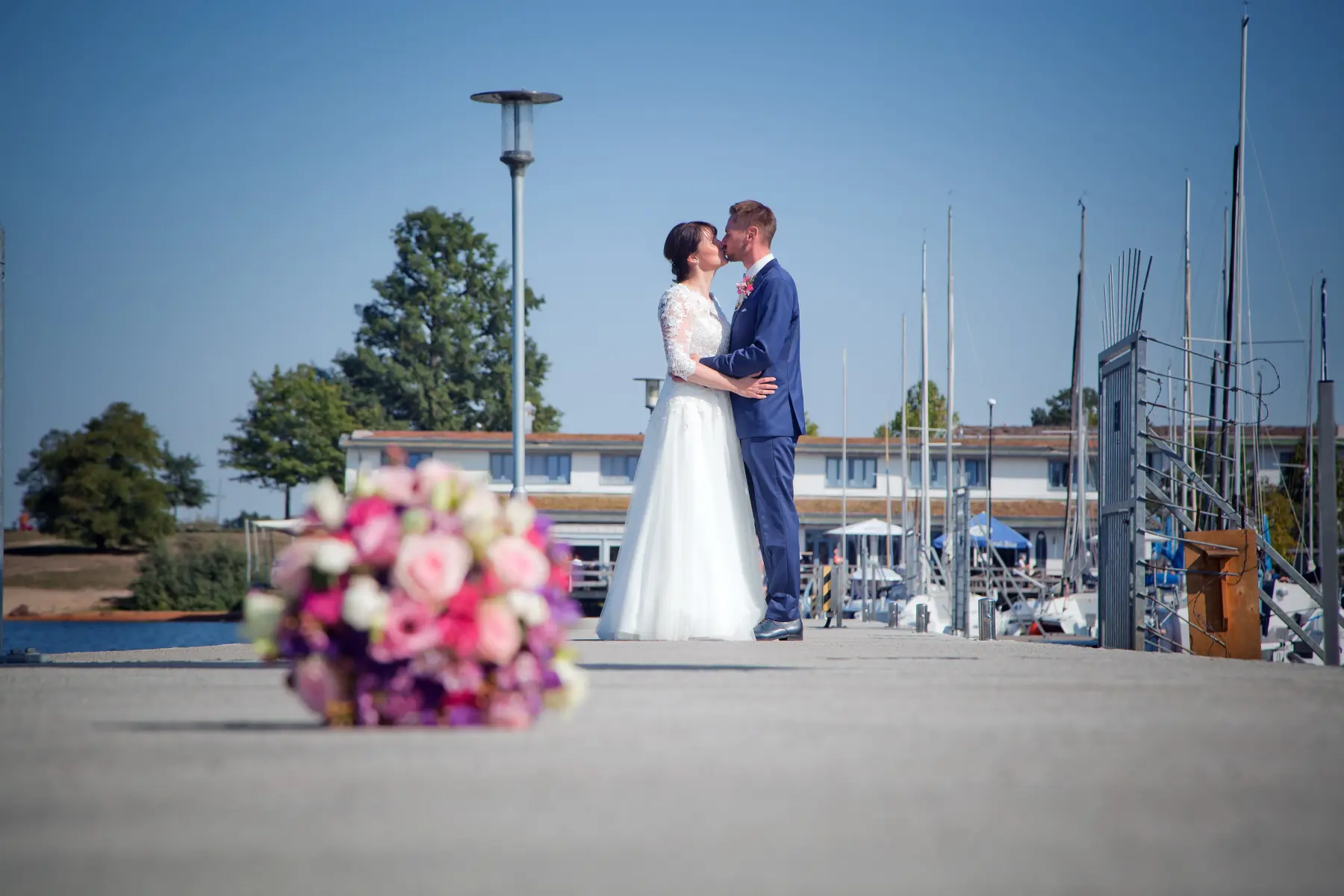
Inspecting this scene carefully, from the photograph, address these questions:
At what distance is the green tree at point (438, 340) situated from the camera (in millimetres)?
74438

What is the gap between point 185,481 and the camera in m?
98.0

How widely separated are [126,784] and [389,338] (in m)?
74.6

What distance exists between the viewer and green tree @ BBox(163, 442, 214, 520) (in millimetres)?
95062

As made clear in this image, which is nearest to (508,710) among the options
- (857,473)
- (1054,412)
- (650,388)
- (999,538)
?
(650,388)

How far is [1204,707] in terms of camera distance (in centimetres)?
409

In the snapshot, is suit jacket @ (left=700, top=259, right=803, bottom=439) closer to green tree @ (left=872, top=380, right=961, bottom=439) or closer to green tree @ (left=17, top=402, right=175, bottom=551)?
green tree @ (left=872, top=380, right=961, bottom=439)

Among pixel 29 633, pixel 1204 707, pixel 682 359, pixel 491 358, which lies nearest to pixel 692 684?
pixel 1204 707

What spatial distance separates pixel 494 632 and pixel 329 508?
45 centimetres

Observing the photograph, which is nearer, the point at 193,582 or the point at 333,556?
the point at 333,556

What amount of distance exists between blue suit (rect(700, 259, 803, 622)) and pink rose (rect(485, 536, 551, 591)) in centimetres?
523

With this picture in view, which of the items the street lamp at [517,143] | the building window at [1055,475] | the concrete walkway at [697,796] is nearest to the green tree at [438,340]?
the building window at [1055,475]

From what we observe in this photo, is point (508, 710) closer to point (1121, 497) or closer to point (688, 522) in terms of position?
point (688, 522)

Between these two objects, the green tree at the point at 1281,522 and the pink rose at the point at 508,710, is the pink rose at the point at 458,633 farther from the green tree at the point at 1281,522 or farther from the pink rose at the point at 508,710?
the green tree at the point at 1281,522

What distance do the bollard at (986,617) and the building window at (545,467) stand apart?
2182 inches
